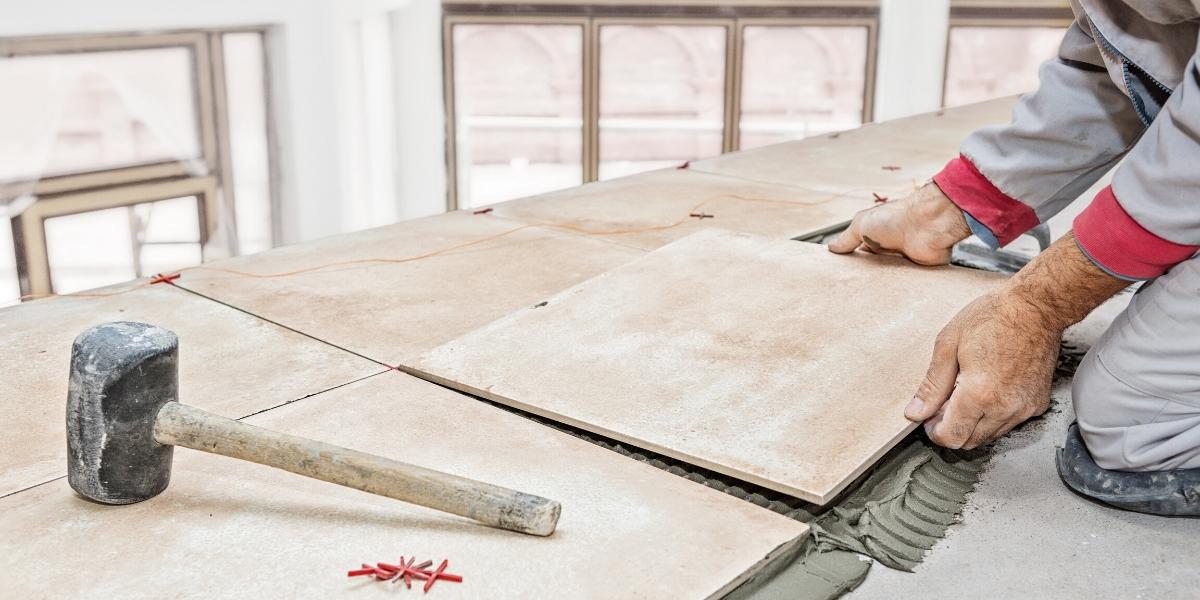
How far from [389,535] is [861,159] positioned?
2902 mm

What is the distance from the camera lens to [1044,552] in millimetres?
1224

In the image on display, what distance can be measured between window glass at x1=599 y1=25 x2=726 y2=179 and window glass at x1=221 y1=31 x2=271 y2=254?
2930 mm

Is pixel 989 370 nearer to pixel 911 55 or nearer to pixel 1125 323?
pixel 1125 323

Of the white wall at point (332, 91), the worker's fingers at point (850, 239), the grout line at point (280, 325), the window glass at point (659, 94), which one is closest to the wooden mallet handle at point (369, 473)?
the grout line at point (280, 325)

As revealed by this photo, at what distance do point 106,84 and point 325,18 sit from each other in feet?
5.33

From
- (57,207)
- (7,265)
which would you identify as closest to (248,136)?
(57,207)

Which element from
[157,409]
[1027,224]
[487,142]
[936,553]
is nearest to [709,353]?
[936,553]

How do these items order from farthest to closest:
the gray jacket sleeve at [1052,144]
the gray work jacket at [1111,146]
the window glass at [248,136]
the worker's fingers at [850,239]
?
the window glass at [248,136]
the worker's fingers at [850,239]
the gray jacket sleeve at [1052,144]
the gray work jacket at [1111,146]

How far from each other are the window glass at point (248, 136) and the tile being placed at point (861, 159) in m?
4.94

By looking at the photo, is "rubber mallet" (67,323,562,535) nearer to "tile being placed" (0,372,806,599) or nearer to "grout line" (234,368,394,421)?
"tile being placed" (0,372,806,599)

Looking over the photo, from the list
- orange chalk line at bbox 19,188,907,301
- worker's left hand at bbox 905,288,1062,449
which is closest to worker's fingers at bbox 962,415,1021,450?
worker's left hand at bbox 905,288,1062,449

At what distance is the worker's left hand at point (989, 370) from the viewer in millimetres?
1343

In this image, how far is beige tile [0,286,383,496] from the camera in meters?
1.46

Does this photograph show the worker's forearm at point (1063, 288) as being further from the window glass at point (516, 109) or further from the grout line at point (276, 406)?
the window glass at point (516, 109)
